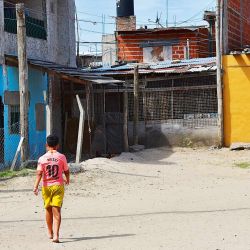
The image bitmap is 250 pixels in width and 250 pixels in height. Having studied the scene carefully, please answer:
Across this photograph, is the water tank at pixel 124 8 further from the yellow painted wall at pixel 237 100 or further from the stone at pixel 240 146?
the stone at pixel 240 146

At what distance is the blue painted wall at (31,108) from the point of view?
16094mm

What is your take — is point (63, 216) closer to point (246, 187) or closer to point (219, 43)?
point (246, 187)

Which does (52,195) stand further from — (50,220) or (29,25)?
(29,25)

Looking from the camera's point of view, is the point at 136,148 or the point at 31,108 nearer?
the point at 31,108

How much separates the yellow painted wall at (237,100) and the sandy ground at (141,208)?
123 inches

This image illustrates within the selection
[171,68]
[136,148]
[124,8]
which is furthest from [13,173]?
[124,8]

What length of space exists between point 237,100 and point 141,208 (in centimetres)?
1024

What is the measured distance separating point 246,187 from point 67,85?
1001 centimetres

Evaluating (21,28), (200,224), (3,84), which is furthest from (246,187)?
(3,84)

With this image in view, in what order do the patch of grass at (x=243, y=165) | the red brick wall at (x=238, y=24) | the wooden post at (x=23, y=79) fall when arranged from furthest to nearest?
the red brick wall at (x=238, y=24), the patch of grass at (x=243, y=165), the wooden post at (x=23, y=79)

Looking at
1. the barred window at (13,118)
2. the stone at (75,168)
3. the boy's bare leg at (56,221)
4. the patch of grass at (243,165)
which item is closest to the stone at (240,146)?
the patch of grass at (243,165)

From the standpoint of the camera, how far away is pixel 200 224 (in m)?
8.16

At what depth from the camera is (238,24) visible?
22344 millimetres

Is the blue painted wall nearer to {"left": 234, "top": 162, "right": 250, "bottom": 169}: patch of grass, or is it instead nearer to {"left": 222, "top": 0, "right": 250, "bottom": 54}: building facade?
{"left": 234, "top": 162, "right": 250, "bottom": 169}: patch of grass
